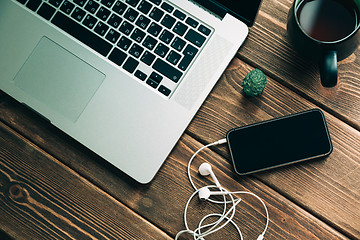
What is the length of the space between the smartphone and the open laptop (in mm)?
118

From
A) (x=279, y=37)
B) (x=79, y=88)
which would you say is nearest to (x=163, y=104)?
(x=79, y=88)

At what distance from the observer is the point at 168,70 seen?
635 millimetres

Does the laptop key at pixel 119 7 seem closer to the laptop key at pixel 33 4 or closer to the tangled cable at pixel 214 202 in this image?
the laptop key at pixel 33 4

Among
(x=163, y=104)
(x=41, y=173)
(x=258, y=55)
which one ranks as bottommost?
(x=41, y=173)

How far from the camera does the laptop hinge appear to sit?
0.64m

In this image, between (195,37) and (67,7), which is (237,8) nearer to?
(195,37)

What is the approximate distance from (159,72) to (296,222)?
0.37 m

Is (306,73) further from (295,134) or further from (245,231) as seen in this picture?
(245,231)

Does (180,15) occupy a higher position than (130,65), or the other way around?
(180,15)

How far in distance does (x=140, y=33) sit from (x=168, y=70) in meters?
0.09

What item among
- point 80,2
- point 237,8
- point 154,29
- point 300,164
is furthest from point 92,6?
point 300,164

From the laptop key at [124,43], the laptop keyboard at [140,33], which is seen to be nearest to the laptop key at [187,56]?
the laptop keyboard at [140,33]

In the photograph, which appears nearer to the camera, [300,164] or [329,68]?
[329,68]

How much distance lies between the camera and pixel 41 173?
2.27 ft
